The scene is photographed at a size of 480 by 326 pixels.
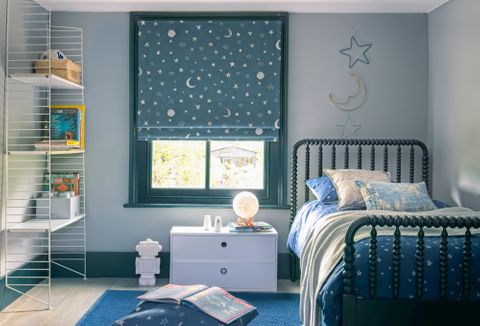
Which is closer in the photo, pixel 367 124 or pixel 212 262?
pixel 212 262

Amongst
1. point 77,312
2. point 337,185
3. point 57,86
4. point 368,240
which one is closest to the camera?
point 368,240

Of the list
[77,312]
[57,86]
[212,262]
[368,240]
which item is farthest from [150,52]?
[368,240]

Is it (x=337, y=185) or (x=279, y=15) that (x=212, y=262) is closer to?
(x=337, y=185)

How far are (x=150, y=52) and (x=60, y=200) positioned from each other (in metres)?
1.28

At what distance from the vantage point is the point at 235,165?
4543mm

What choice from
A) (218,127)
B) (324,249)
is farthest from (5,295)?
(324,249)

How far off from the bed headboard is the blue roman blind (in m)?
0.34

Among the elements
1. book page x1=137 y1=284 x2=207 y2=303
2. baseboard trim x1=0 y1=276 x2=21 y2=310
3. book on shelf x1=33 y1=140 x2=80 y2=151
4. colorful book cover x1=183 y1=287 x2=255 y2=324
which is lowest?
baseboard trim x1=0 y1=276 x2=21 y2=310

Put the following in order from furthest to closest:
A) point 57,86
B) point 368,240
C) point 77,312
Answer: point 57,86 → point 77,312 → point 368,240

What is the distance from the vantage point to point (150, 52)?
438 centimetres

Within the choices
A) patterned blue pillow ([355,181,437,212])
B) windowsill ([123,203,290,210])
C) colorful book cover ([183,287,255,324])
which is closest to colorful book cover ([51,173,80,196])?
windowsill ([123,203,290,210])

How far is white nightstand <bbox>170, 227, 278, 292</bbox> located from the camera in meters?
4.05

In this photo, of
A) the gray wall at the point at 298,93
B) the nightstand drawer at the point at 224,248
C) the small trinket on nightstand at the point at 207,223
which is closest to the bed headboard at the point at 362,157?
the gray wall at the point at 298,93

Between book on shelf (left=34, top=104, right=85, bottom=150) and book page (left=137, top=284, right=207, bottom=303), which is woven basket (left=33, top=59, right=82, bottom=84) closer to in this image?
book on shelf (left=34, top=104, right=85, bottom=150)
